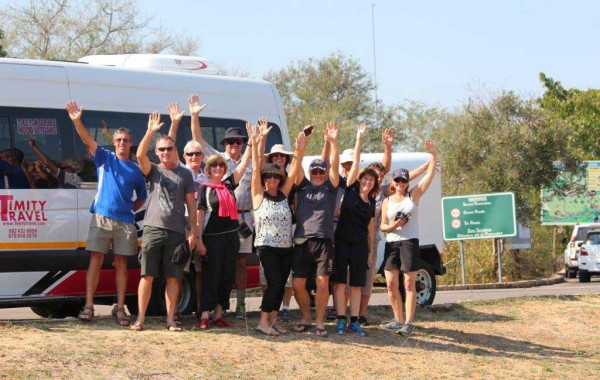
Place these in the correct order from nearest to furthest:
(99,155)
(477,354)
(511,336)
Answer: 1. (99,155)
2. (477,354)
3. (511,336)

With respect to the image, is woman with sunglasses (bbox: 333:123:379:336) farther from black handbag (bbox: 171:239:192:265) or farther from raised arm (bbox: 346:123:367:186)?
black handbag (bbox: 171:239:192:265)

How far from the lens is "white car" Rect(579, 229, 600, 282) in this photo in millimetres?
34250

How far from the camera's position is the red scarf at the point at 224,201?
499 inches

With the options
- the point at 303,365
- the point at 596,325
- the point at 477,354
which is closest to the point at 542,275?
the point at 596,325

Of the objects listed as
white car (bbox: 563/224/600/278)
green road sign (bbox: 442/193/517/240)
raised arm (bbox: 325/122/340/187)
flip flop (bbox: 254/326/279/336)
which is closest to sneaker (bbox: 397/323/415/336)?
flip flop (bbox: 254/326/279/336)

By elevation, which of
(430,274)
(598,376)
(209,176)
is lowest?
(598,376)

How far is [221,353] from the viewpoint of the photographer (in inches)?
453

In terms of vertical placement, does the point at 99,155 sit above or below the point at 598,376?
above

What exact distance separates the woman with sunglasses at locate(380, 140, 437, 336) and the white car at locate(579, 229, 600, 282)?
21489 mm

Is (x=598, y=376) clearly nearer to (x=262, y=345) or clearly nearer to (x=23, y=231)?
(x=262, y=345)

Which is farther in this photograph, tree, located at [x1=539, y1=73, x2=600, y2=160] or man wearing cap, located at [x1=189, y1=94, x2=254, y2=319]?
tree, located at [x1=539, y1=73, x2=600, y2=160]

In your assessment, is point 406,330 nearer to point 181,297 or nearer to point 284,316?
point 284,316

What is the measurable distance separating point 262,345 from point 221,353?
0.66 m

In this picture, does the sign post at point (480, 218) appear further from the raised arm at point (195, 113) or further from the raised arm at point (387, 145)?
the raised arm at point (195, 113)
